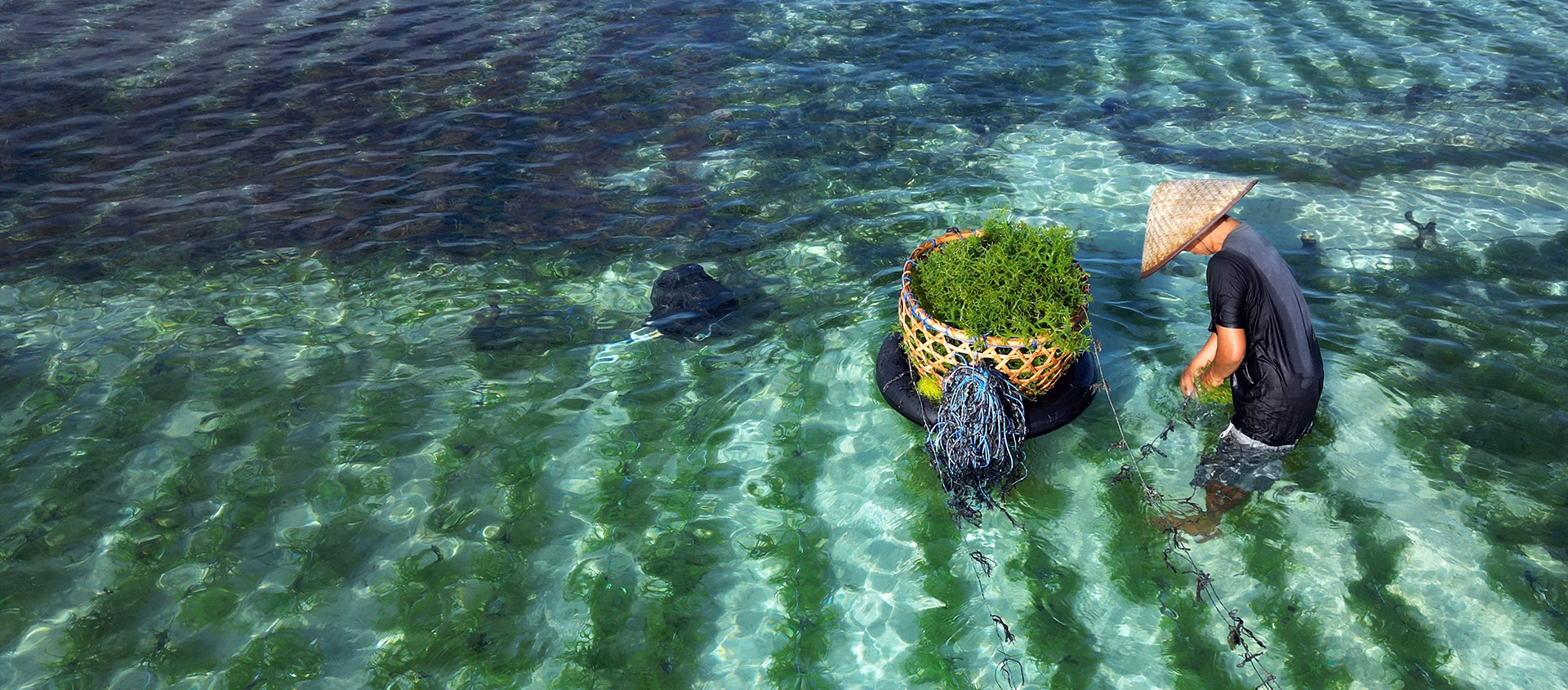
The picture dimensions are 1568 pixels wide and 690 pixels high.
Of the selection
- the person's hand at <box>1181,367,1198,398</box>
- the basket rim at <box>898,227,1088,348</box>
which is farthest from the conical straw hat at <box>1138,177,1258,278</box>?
the person's hand at <box>1181,367,1198,398</box>

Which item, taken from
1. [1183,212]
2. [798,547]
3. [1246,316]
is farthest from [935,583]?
[1183,212]

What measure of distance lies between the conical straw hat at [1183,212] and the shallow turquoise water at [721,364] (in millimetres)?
1737

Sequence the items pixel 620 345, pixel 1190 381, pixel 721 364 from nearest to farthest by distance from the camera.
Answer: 1. pixel 1190 381
2. pixel 721 364
3. pixel 620 345

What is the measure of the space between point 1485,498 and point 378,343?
867 cm

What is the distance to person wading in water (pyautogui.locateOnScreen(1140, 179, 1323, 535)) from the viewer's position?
15.5 ft

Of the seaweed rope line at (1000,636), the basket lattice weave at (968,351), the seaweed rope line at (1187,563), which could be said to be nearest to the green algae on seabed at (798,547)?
the seaweed rope line at (1000,636)

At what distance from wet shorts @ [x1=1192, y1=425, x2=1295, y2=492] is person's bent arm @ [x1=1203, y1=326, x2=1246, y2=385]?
57 cm

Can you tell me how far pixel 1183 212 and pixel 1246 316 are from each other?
70 centimetres

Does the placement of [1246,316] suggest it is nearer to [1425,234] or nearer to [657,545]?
[657,545]

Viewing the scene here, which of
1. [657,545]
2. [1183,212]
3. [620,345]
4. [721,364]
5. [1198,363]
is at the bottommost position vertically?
[657,545]

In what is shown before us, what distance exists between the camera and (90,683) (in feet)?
15.8

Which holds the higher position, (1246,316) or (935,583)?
(1246,316)

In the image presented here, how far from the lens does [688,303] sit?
7.68 metres

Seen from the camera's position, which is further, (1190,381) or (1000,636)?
(1190,381)
